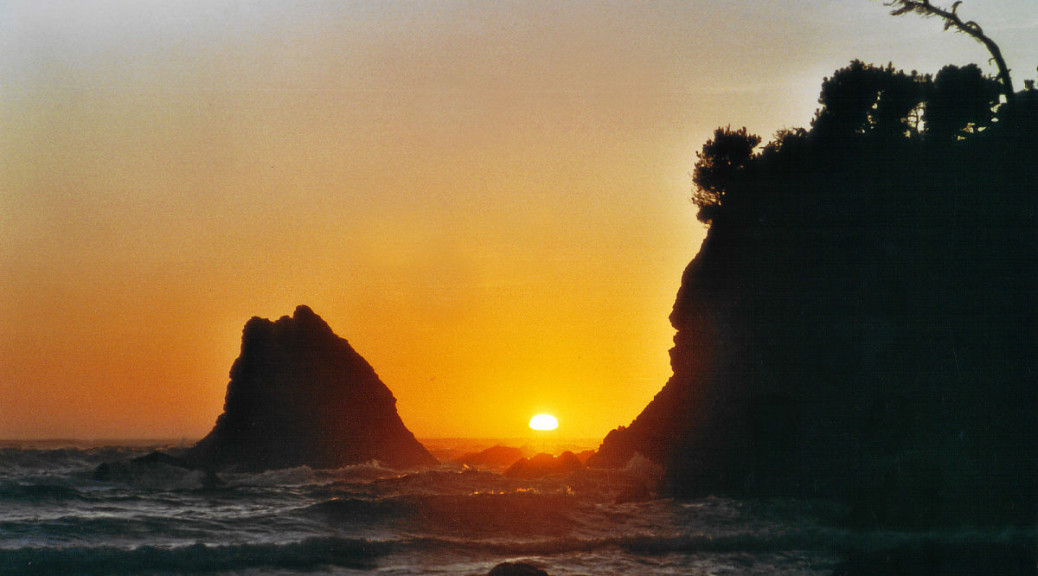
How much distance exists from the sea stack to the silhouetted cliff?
22230mm

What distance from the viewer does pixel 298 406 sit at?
48719 millimetres

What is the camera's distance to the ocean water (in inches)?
822

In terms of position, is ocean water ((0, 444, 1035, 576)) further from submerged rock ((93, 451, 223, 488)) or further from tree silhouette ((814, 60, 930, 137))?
tree silhouette ((814, 60, 930, 137))

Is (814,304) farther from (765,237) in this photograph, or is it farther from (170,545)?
(170,545)

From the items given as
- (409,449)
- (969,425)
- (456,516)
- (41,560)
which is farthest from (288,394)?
(969,425)

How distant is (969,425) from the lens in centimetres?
2681

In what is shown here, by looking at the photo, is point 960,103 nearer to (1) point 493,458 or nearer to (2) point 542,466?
(2) point 542,466

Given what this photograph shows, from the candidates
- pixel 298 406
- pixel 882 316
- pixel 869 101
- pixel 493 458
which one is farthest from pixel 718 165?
pixel 493 458

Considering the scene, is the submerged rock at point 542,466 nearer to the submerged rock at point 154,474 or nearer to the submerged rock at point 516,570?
the submerged rock at point 154,474

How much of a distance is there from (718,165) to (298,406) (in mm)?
27203

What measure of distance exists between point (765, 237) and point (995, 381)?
31.5 feet

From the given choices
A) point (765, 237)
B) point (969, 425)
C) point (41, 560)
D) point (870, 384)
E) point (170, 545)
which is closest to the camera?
point (41, 560)

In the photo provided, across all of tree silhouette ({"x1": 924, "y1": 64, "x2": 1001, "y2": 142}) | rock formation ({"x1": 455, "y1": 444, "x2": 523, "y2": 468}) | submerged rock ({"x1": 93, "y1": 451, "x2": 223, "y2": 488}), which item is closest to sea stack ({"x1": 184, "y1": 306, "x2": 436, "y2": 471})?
submerged rock ({"x1": 93, "y1": 451, "x2": 223, "y2": 488})

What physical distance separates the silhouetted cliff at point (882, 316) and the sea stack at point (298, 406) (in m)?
22.2
